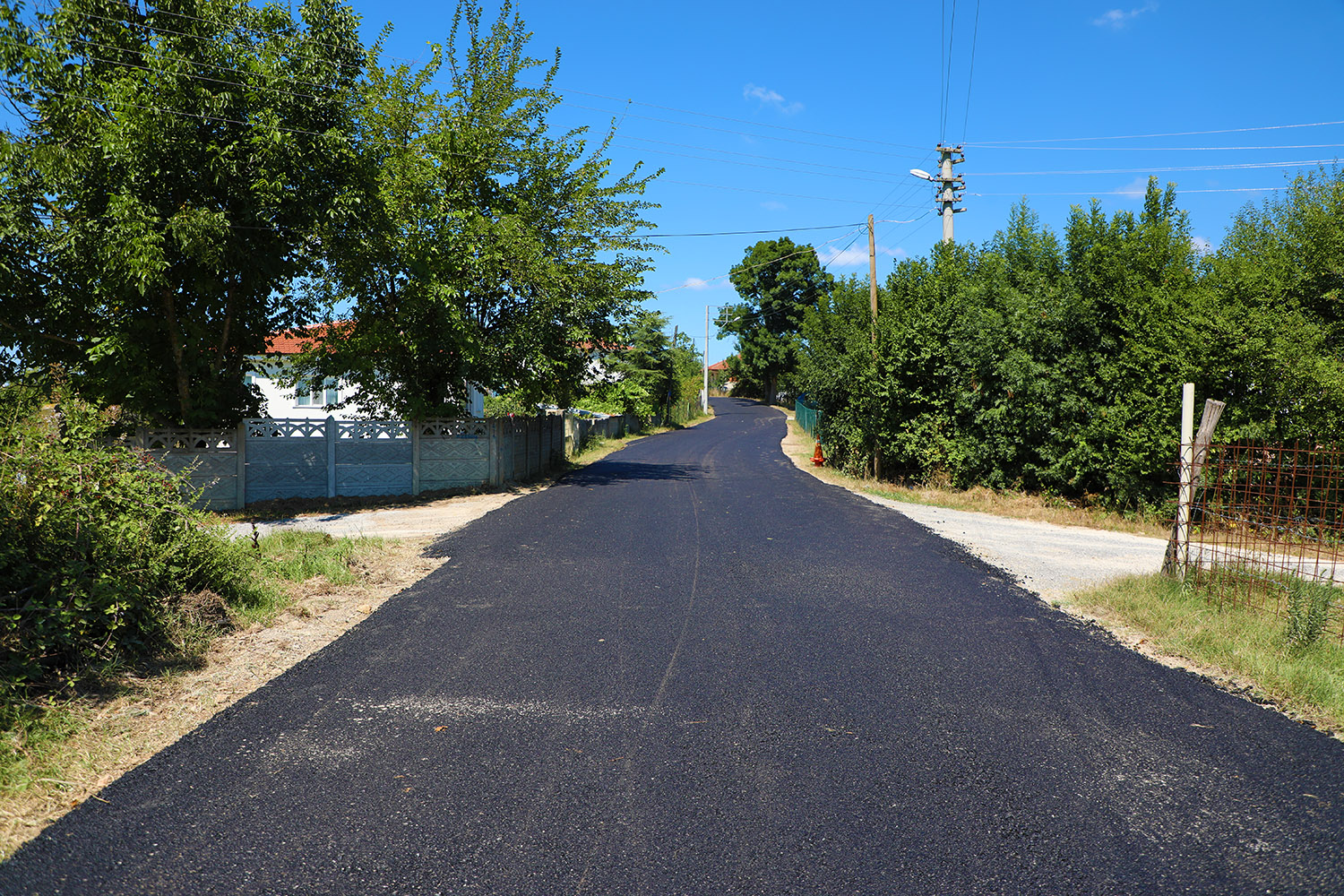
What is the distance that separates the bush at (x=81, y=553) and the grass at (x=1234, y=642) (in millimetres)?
7567

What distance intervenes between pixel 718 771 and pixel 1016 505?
13.4 metres

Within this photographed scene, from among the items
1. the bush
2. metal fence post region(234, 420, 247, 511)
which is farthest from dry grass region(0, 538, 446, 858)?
metal fence post region(234, 420, 247, 511)

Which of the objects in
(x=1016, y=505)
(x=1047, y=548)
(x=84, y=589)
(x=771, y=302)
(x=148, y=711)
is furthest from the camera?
(x=771, y=302)

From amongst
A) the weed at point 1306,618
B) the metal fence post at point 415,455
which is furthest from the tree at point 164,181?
the weed at point 1306,618

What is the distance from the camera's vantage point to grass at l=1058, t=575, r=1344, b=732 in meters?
5.02

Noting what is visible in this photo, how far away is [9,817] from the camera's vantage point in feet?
11.1

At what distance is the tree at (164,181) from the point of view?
36.7ft

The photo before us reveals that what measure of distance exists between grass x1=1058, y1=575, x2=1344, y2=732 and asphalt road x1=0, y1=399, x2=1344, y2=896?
1.13 feet

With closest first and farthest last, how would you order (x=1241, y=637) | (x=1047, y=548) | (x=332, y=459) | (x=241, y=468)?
(x=1241, y=637), (x=1047, y=548), (x=241, y=468), (x=332, y=459)

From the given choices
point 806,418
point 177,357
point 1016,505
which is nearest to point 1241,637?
point 1016,505

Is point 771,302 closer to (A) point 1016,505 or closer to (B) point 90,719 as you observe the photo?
(A) point 1016,505

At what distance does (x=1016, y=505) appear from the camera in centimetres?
1556

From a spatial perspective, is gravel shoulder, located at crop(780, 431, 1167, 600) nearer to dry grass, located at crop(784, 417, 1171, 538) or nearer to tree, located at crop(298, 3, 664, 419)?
dry grass, located at crop(784, 417, 1171, 538)

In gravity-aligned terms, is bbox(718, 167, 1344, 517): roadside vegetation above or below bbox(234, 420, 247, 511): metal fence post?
above
